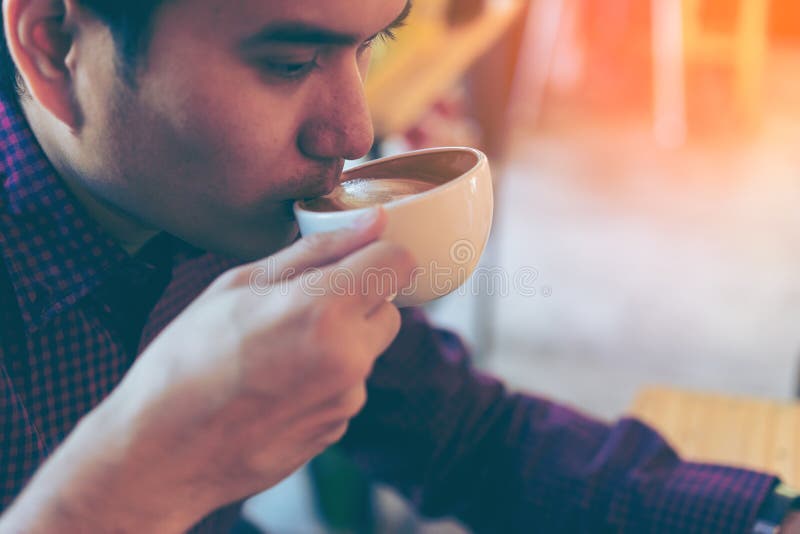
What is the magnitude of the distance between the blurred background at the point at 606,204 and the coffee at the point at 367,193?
0.66 metres

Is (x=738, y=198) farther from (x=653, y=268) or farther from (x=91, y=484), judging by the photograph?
(x=91, y=484)

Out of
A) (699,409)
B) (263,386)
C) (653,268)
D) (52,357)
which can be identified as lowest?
(653,268)

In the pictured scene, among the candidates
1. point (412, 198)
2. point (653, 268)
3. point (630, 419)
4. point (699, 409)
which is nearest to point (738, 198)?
point (653, 268)

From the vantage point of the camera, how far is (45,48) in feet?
2.32

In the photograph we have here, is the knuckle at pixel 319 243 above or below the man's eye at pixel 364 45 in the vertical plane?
below

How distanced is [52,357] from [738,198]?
10.2 feet

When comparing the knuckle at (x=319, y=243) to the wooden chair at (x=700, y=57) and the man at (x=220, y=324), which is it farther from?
the wooden chair at (x=700, y=57)

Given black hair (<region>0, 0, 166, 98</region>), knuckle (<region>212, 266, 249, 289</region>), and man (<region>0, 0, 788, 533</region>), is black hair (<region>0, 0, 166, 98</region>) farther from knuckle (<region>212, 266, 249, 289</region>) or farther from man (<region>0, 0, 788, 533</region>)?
knuckle (<region>212, 266, 249, 289</region>)

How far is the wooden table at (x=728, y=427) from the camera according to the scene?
102 cm

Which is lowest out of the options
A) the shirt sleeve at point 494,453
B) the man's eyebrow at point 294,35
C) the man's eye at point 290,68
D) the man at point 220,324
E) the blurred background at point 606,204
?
the blurred background at point 606,204

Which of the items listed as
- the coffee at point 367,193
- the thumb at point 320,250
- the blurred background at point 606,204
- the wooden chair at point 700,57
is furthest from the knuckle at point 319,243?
the wooden chair at point 700,57

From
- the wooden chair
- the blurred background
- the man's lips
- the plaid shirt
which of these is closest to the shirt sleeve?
the plaid shirt

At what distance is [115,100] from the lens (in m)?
0.71

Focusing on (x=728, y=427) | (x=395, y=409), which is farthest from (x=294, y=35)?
(x=728, y=427)
